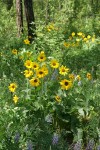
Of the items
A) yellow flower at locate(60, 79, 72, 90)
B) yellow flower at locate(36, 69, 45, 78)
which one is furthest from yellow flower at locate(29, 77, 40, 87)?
yellow flower at locate(60, 79, 72, 90)

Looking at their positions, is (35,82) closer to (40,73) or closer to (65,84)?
(40,73)

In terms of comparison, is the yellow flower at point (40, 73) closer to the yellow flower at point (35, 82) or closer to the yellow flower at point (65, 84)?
the yellow flower at point (35, 82)

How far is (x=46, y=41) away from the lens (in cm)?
934

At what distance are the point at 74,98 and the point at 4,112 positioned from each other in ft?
3.51

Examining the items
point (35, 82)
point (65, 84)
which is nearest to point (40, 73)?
point (35, 82)

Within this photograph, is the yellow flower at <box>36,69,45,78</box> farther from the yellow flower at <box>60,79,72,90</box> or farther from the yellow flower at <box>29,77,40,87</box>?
the yellow flower at <box>60,79,72,90</box>

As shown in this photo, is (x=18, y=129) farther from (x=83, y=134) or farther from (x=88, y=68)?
(x=88, y=68)

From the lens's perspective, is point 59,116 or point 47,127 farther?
point 59,116

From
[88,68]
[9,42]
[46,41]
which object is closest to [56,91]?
[88,68]

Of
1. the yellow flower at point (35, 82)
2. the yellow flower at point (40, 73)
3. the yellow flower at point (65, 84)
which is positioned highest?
the yellow flower at point (40, 73)

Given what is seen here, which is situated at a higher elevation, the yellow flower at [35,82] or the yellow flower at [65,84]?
the yellow flower at [35,82]

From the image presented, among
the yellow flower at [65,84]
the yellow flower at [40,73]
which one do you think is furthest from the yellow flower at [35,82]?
the yellow flower at [65,84]

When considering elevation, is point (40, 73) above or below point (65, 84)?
above

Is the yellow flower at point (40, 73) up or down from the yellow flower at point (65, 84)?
up
